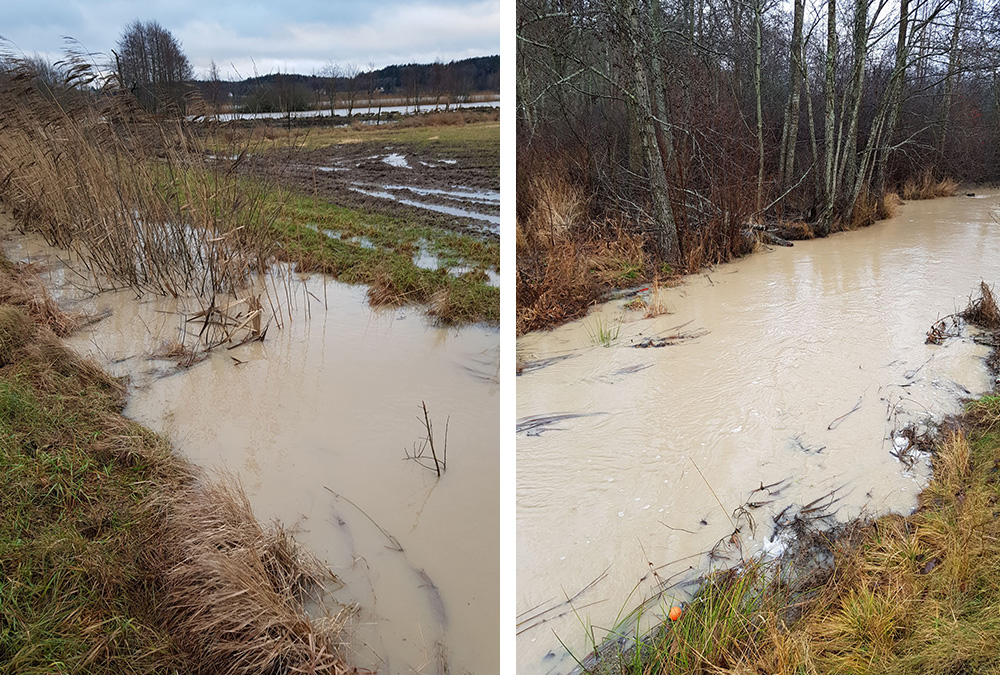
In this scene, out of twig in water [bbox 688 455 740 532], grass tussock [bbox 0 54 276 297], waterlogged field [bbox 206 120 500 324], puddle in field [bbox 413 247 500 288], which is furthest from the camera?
puddle in field [bbox 413 247 500 288]

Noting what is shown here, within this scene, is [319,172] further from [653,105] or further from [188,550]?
[188,550]

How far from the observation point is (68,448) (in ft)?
7.45

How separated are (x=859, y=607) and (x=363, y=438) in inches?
69.2

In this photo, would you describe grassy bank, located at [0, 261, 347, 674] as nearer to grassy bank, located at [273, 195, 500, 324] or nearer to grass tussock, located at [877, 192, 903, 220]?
grassy bank, located at [273, 195, 500, 324]

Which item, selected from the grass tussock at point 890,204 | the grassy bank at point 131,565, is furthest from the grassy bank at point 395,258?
the grass tussock at point 890,204

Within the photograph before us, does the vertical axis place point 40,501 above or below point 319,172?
below

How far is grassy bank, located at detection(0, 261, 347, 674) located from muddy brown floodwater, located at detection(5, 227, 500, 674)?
0.18 metres

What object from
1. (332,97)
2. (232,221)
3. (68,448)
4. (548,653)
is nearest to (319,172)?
(332,97)

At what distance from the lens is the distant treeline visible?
357cm

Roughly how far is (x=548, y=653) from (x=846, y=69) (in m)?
3.89

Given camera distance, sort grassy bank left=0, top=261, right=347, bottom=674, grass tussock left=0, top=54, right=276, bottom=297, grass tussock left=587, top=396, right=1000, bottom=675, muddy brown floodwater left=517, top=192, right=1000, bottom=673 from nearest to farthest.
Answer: grass tussock left=587, top=396, right=1000, bottom=675, grassy bank left=0, top=261, right=347, bottom=674, muddy brown floodwater left=517, top=192, right=1000, bottom=673, grass tussock left=0, top=54, right=276, bottom=297

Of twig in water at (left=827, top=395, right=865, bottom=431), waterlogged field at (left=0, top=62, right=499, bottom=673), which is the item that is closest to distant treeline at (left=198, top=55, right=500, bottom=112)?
waterlogged field at (left=0, top=62, right=499, bottom=673)

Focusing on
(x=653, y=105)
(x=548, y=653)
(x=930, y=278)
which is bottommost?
(x=548, y=653)

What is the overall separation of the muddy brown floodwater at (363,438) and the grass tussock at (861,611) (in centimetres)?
56
